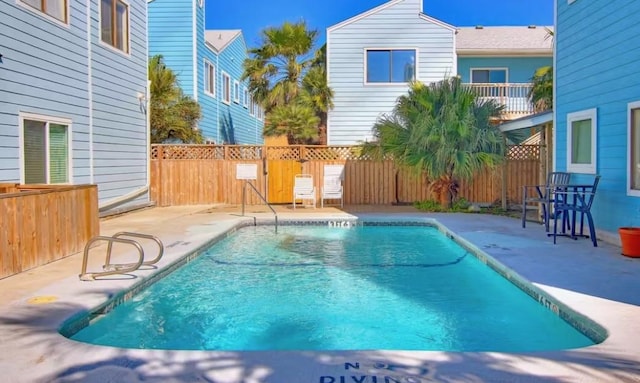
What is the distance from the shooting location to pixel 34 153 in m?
8.79

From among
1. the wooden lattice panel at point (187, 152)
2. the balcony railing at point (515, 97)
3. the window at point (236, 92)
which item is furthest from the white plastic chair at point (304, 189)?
the window at point (236, 92)

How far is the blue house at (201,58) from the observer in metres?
17.2

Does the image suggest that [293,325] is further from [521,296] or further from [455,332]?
[521,296]

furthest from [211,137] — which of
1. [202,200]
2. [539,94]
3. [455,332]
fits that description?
[455,332]

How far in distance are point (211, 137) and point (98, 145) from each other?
28.0 ft

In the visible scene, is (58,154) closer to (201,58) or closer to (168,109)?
(168,109)

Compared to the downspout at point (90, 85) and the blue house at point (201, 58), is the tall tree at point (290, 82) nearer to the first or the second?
the blue house at point (201, 58)

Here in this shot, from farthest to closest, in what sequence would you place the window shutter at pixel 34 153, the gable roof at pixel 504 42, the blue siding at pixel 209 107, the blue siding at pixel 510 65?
the blue siding at pixel 510 65 → the gable roof at pixel 504 42 → the blue siding at pixel 209 107 → the window shutter at pixel 34 153

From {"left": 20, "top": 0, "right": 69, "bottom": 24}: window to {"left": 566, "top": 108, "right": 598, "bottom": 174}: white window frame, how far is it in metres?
8.92

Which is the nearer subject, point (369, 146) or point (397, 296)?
point (397, 296)

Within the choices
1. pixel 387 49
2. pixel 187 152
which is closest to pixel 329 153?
pixel 187 152

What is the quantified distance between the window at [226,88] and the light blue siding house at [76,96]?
7866 millimetres

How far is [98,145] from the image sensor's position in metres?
11.0

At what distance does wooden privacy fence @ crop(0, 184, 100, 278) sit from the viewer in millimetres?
5484
